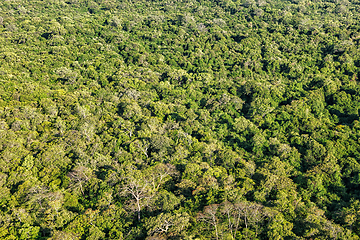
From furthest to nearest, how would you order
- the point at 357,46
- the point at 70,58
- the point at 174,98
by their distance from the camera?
the point at 357,46
the point at 70,58
the point at 174,98

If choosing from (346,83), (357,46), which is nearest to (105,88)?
(346,83)

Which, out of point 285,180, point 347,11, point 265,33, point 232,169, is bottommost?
point 232,169

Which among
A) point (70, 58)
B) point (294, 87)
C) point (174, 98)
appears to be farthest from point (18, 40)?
point (294, 87)

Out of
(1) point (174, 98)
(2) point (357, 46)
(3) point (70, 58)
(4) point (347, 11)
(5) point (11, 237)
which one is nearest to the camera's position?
(5) point (11, 237)

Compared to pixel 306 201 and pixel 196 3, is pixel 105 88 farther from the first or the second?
pixel 196 3

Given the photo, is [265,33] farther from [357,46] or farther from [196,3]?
[196,3]

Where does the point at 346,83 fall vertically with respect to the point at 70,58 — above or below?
above

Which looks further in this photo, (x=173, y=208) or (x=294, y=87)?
(x=294, y=87)
